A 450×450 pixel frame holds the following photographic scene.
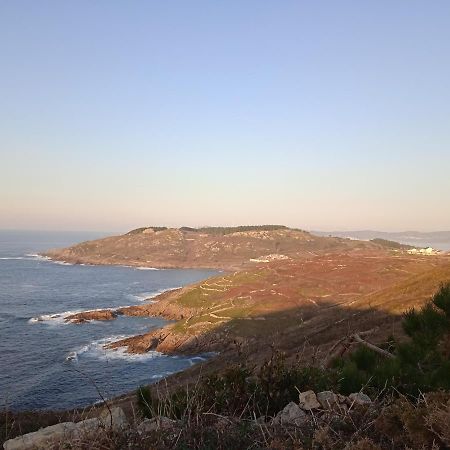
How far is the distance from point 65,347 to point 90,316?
18356mm

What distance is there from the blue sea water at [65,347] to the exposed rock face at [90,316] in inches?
71.5

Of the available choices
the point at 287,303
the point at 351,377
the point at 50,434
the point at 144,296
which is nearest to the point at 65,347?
the point at 287,303

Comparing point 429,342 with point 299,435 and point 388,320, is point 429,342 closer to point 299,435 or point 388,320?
point 299,435

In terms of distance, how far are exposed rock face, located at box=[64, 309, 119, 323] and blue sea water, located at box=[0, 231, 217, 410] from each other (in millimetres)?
1815

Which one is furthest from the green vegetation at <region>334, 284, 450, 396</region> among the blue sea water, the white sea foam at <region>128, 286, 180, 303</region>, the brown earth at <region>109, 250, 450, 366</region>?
the white sea foam at <region>128, 286, 180, 303</region>

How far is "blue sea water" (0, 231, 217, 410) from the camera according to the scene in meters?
43.4

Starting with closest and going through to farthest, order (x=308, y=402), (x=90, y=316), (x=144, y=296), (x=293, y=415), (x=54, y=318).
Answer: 1. (x=293, y=415)
2. (x=308, y=402)
3. (x=54, y=318)
4. (x=90, y=316)
5. (x=144, y=296)

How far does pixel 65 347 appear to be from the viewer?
199ft

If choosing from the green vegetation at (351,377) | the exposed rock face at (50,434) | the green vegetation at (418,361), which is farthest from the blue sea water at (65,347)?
the green vegetation at (418,361)

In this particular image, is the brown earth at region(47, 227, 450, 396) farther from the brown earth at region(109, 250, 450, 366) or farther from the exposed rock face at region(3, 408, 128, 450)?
the exposed rock face at region(3, 408, 128, 450)

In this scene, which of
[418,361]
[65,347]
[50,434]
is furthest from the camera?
[65,347]

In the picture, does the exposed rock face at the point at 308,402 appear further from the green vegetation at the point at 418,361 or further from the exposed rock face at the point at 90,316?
the exposed rock face at the point at 90,316

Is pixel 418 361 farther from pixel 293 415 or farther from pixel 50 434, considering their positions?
pixel 50 434

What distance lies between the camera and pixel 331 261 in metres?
95.6
